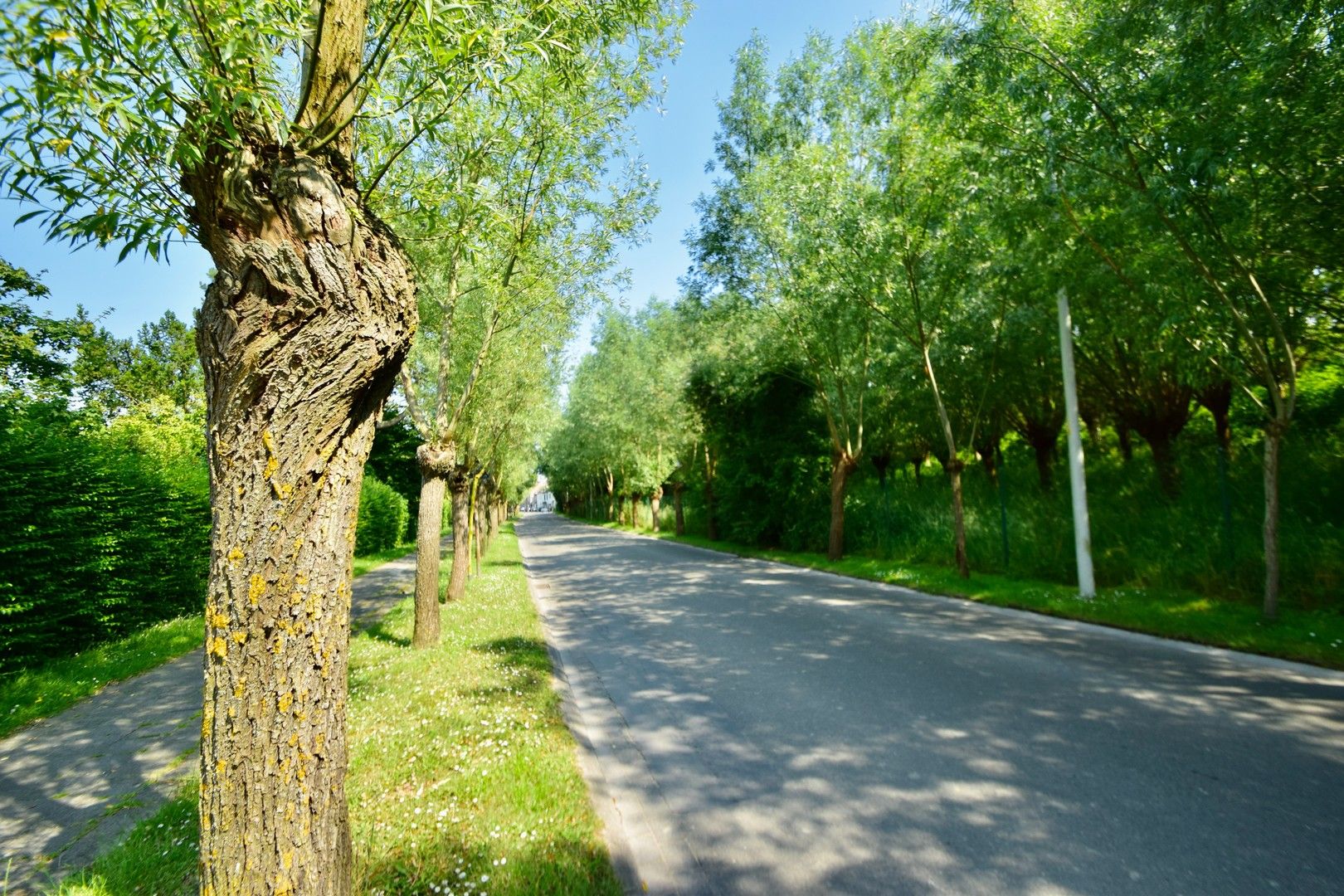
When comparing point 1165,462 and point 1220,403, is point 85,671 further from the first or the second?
point 1220,403

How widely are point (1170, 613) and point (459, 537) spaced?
1205 cm

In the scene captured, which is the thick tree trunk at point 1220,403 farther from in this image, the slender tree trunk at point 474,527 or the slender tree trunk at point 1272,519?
the slender tree trunk at point 474,527

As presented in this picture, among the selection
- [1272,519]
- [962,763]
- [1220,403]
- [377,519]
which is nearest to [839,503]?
[1220,403]

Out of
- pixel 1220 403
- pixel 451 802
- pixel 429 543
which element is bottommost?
pixel 451 802

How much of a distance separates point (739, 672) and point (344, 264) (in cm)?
599

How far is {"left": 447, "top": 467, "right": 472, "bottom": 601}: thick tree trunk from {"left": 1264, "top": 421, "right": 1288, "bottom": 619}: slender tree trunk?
12.3 meters

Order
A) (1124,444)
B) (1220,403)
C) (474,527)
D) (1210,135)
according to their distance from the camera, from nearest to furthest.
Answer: (1210,135) < (1220,403) < (1124,444) < (474,527)

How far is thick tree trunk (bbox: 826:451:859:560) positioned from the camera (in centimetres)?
1848

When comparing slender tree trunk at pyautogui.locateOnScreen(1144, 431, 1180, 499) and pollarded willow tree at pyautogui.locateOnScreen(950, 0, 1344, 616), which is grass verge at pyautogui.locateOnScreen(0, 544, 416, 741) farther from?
slender tree trunk at pyautogui.locateOnScreen(1144, 431, 1180, 499)

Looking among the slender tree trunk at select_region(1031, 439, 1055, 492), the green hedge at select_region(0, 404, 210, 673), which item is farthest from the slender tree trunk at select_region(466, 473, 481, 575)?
the slender tree trunk at select_region(1031, 439, 1055, 492)

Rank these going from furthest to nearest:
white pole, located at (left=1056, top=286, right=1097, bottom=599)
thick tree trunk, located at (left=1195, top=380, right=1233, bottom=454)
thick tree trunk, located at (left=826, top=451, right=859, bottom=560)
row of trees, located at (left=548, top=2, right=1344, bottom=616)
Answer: thick tree trunk, located at (left=826, top=451, right=859, bottom=560) < thick tree trunk, located at (left=1195, top=380, right=1233, bottom=454) < white pole, located at (left=1056, top=286, right=1097, bottom=599) < row of trees, located at (left=548, top=2, right=1344, bottom=616)

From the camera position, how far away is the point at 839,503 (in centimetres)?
1881

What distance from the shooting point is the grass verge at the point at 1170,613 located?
7.35 metres

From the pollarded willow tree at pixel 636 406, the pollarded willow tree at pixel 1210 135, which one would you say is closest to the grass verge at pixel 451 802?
the pollarded willow tree at pixel 1210 135
